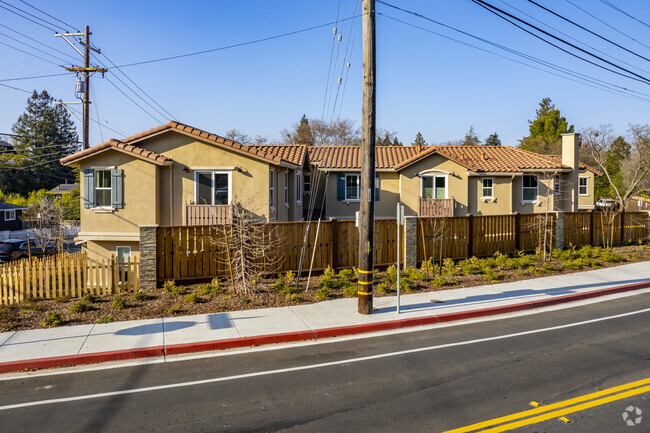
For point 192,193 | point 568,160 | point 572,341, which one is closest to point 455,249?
point 572,341

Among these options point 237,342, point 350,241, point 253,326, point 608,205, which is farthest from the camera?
point 608,205

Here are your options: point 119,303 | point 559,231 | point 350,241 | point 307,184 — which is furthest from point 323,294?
point 307,184

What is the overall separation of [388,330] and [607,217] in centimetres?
1663

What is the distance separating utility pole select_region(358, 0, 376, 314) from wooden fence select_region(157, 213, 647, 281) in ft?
12.1

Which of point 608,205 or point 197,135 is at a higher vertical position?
point 197,135

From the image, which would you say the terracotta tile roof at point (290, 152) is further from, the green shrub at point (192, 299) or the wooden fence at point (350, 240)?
the green shrub at point (192, 299)

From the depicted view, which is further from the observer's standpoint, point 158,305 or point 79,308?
point 158,305

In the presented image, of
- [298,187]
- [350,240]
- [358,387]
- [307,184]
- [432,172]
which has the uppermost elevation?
[432,172]

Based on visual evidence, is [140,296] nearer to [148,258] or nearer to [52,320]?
[148,258]

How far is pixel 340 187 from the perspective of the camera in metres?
26.5

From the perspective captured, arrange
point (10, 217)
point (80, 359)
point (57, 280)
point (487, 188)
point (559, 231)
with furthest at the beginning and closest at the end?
1. point (10, 217)
2. point (487, 188)
3. point (559, 231)
4. point (57, 280)
5. point (80, 359)

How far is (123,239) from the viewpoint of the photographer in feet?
57.3

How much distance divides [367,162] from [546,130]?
54.3 metres

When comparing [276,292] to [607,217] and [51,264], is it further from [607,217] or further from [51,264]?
[607,217]
